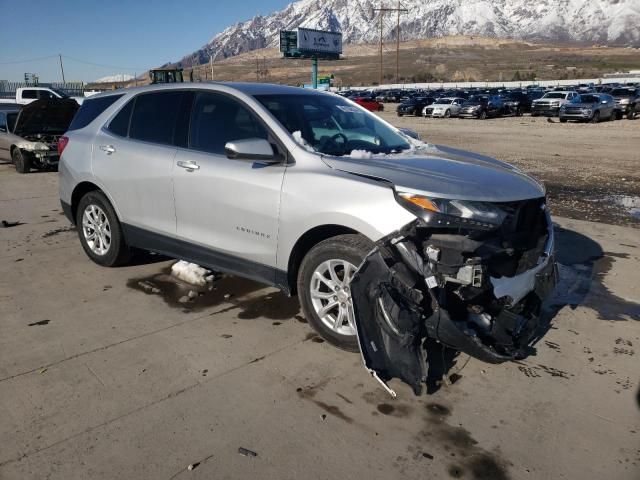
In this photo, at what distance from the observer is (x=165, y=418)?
3076mm

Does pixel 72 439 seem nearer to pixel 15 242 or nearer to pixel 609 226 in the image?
pixel 15 242

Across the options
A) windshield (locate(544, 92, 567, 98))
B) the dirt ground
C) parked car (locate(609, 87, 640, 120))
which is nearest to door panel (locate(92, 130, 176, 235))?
the dirt ground

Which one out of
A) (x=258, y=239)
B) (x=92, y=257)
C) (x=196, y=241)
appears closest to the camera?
(x=258, y=239)

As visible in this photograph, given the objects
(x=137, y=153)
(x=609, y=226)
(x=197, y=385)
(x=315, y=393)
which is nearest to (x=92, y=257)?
(x=137, y=153)

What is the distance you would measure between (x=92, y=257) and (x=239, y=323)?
2212 millimetres

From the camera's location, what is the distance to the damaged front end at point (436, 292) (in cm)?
317

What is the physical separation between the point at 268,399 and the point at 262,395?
6 centimetres

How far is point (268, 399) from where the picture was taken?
327cm

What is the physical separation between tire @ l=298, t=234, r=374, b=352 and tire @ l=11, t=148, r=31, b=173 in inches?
432

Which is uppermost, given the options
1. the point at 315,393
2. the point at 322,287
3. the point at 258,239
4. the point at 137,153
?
the point at 137,153

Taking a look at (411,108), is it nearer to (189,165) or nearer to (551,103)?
(551,103)

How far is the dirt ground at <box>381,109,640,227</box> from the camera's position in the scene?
874 cm

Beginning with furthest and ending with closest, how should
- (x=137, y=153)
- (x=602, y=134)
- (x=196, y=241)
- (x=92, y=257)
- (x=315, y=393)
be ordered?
(x=602, y=134), (x=92, y=257), (x=137, y=153), (x=196, y=241), (x=315, y=393)

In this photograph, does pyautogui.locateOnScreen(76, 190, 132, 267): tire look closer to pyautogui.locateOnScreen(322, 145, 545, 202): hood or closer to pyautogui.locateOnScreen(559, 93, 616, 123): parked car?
pyautogui.locateOnScreen(322, 145, 545, 202): hood
